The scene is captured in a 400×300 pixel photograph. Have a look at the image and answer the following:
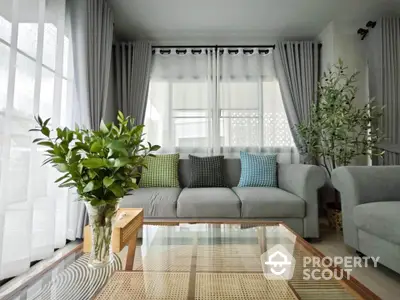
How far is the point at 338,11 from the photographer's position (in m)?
2.87

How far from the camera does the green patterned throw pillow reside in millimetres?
2711

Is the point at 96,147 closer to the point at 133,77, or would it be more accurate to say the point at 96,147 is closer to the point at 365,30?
the point at 133,77

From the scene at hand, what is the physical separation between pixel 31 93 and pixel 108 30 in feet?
4.46

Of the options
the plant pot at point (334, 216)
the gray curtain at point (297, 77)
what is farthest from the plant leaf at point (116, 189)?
the gray curtain at point (297, 77)

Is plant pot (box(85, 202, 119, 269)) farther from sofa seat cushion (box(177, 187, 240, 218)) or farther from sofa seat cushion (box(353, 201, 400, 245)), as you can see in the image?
sofa seat cushion (box(353, 201, 400, 245))

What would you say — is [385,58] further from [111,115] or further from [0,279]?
[0,279]

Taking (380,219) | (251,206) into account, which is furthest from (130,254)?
(380,219)

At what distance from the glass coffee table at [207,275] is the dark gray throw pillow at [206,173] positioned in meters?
1.40

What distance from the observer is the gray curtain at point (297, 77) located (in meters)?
3.31

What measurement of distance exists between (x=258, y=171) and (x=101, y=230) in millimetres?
2140

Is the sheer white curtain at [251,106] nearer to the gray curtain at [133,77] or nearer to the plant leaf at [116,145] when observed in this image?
the gray curtain at [133,77]

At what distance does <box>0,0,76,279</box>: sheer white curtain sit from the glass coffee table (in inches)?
29.2

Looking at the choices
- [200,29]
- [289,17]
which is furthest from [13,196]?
[289,17]

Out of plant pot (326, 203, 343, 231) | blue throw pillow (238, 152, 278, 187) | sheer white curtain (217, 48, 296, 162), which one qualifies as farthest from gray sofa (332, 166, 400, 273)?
sheer white curtain (217, 48, 296, 162)
